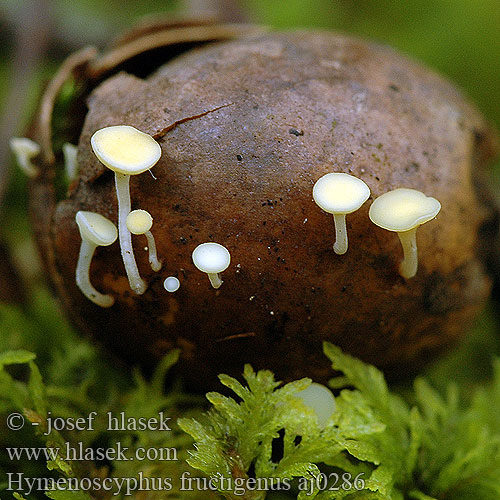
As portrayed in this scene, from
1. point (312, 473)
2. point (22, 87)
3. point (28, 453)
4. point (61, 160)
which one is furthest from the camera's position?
point (22, 87)

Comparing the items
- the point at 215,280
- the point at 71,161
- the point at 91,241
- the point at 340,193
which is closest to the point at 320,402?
the point at 215,280

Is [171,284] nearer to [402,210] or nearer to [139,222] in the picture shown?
[139,222]

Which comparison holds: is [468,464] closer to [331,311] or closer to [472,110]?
[331,311]

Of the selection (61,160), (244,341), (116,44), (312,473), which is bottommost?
(312,473)

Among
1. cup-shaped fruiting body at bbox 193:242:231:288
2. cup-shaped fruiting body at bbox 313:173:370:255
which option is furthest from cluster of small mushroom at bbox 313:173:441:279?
cup-shaped fruiting body at bbox 193:242:231:288

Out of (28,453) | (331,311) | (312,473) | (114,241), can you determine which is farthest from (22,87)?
(312,473)

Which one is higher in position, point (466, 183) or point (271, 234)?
point (466, 183)

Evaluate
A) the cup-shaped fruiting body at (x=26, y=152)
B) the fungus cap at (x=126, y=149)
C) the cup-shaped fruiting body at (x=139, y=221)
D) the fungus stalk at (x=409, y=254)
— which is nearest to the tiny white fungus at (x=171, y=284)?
the cup-shaped fruiting body at (x=139, y=221)

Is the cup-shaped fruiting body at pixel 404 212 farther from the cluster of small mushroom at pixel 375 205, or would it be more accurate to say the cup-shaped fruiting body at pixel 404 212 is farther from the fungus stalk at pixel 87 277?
the fungus stalk at pixel 87 277
